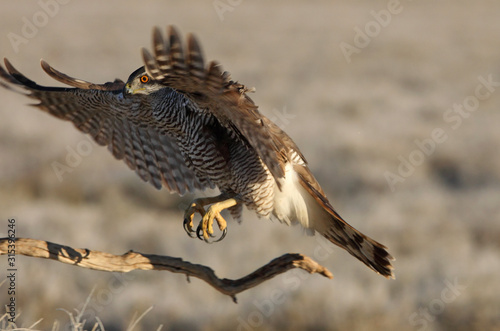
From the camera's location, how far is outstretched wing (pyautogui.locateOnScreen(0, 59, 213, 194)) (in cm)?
489

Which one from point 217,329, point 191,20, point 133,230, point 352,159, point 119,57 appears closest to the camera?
point 217,329

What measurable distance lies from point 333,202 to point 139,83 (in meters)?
5.76

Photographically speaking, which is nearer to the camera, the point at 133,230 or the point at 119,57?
the point at 133,230

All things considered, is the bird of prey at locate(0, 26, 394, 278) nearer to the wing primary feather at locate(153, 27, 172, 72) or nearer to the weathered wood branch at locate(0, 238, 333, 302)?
the wing primary feather at locate(153, 27, 172, 72)

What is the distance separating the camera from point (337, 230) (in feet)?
16.0

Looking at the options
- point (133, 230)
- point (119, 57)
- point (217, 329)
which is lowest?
point (217, 329)

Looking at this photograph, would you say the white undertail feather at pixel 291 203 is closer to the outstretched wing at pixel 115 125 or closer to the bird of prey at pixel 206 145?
the bird of prey at pixel 206 145

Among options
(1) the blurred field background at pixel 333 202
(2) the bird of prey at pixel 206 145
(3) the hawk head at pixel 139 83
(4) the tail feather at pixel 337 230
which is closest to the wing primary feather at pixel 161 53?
(2) the bird of prey at pixel 206 145

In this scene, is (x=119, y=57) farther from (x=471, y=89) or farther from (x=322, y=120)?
(x=471, y=89)

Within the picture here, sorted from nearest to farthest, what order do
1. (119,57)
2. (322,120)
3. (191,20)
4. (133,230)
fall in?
(133,230), (322,120), (119,57), (191,20)

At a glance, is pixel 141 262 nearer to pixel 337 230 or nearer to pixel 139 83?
pixel 139 83

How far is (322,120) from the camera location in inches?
505

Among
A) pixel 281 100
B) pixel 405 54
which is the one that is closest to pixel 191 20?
pixel 405 54

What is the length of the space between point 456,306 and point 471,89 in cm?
892
